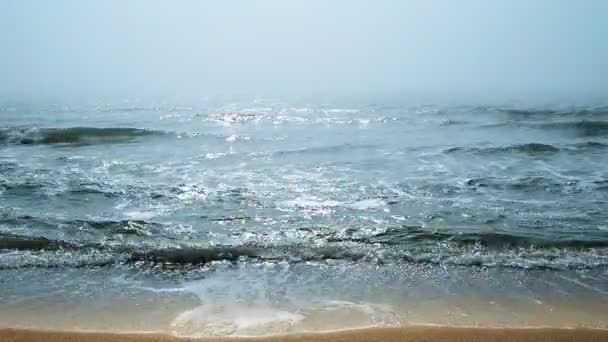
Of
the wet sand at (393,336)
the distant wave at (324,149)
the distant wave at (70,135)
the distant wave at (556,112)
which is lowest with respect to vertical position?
the wet sand at (393,336)

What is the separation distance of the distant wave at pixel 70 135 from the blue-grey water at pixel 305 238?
22.0 ft

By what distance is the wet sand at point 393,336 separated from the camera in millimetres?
4773

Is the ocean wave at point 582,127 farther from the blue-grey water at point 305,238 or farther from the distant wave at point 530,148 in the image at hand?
the blue-grey water at point 305,238

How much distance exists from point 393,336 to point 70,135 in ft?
90.5

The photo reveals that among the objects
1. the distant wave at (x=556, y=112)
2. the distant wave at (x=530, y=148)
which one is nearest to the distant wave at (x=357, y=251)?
the distant wave at (x=530, y=148)

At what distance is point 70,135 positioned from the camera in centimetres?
2780

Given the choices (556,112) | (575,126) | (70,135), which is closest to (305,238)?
(70,135)

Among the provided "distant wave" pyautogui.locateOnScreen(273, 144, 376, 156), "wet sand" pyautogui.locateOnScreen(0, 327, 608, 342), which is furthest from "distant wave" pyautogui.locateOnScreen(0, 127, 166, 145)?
"wet sand" pyautogui.locateOnScreen(0, 327, 608, 342)

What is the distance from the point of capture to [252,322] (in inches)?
211

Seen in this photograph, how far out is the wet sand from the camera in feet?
15.7

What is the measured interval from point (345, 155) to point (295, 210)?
941 centimetres

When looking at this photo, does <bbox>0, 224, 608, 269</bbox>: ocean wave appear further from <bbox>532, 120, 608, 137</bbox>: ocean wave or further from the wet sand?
<bbox>532, 120, 608, 137</bbox>: ocean wave

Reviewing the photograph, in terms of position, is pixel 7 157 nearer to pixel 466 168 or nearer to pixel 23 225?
pixel 23 225

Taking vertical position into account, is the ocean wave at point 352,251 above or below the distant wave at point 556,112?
below
